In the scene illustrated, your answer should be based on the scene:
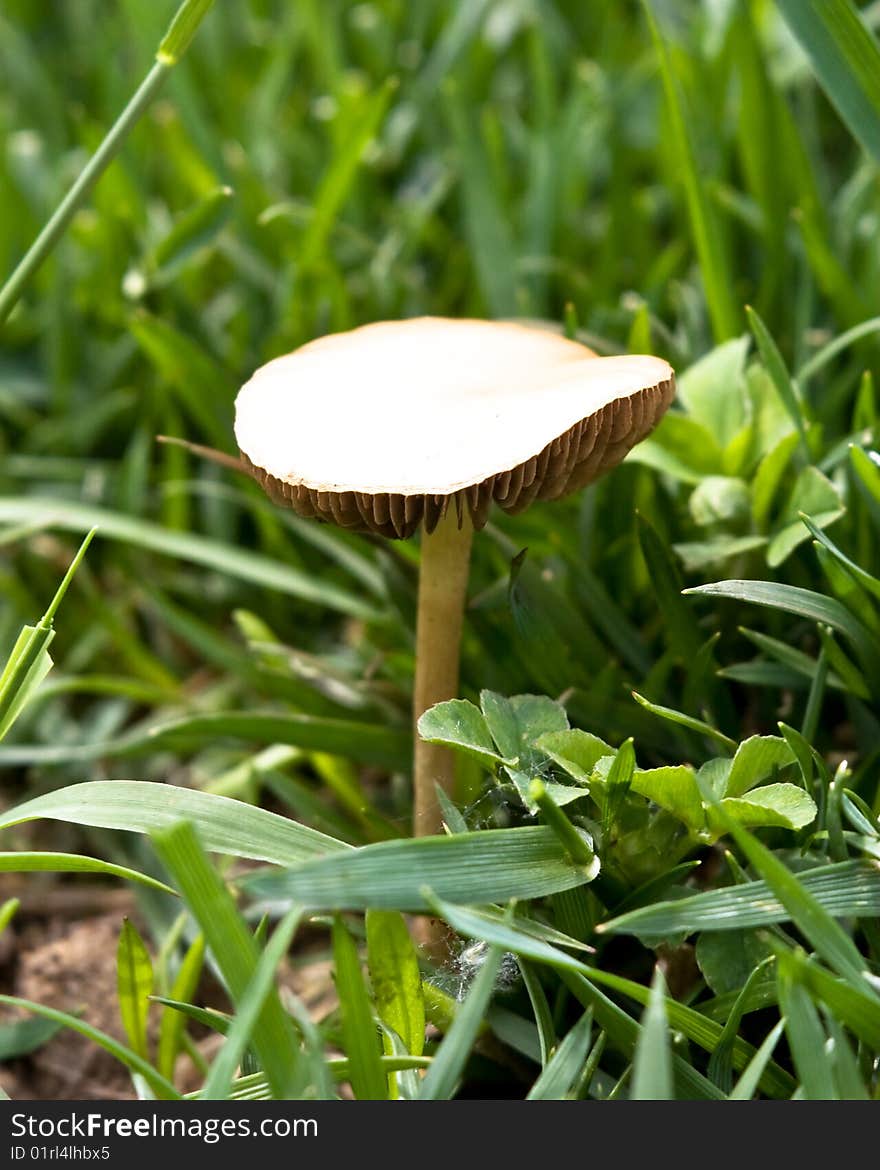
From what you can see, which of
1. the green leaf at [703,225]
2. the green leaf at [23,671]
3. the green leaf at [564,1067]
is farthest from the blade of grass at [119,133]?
the green leaf at [564,1067]

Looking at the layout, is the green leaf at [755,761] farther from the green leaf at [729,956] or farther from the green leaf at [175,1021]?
the green leaf at [175,1021]

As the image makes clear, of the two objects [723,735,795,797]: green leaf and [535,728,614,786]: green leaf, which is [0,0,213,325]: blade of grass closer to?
[535,728,614,786]: green leaf

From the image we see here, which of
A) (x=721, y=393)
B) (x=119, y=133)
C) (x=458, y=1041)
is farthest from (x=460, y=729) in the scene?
(x=119, y=133)

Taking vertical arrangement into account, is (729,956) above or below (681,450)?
below

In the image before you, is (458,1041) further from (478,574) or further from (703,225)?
(703,225)

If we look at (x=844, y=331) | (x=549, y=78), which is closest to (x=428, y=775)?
(x=844, y=331)

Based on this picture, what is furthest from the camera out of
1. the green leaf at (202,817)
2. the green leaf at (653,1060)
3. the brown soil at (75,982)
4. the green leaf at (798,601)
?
the brown soil at (75,982)

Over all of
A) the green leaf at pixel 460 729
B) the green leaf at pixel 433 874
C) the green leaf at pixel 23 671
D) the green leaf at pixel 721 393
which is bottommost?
the green leaf at pixel 433 874
